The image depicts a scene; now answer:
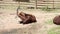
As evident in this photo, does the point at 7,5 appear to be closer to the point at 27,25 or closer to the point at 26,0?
the point at 26,0

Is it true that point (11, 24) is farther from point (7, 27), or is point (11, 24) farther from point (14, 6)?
point (14, 6)

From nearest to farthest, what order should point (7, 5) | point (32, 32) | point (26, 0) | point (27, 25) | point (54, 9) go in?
1. point (32, 32)
2. point (27, 25)
3. point (54, 9)
4. point (7, 5)
5. point (26, 0)

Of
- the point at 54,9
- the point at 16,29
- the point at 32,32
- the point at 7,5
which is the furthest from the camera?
the point at 7,5

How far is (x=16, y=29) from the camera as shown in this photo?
10797mm

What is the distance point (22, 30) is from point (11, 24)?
1.56 m

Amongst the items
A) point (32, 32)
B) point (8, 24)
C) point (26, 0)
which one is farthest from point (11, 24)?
point (26, 0)

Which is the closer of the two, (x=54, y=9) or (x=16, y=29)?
(x=16, y=29)

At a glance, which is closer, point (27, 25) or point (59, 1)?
point (27, 25)

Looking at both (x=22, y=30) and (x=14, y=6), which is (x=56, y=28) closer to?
(x=22, y=30)

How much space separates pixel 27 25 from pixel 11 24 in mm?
957

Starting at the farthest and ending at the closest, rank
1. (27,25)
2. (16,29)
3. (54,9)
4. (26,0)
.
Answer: (26,0), (54,9), (27,25), (16,29)

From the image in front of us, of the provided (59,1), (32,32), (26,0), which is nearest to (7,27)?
(32,32)

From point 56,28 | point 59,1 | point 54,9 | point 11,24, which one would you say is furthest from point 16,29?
point 59,1

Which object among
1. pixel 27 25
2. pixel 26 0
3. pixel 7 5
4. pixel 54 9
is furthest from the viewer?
pixel 26 0
